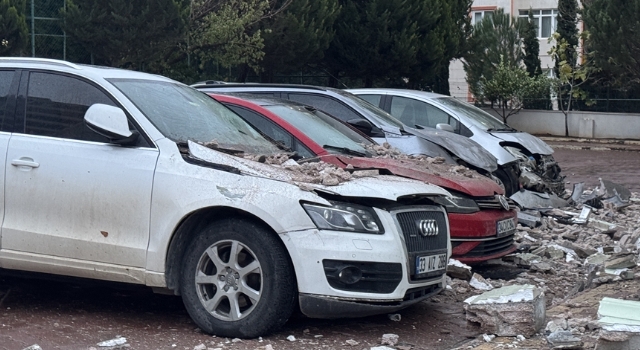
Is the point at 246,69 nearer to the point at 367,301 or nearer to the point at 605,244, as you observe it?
the point at 605,244

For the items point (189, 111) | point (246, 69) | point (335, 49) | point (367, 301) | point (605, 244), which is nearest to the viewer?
point (367, 301)

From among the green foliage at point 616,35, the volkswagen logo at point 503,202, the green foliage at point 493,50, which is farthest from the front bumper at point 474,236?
the green foliage at point 493,50

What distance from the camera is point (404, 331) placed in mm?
6113

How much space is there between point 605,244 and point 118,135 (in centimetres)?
652

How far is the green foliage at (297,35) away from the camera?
24578 mm

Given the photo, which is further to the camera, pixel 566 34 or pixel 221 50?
pixel 566 34

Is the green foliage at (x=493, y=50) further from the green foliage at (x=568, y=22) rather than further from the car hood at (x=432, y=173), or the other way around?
the car hood at (x=432, y=173)

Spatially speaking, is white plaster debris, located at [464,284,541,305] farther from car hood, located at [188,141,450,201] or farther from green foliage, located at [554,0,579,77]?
green foliage, located at [554,0,579,77]

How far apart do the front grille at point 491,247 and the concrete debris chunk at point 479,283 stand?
0.21 metres

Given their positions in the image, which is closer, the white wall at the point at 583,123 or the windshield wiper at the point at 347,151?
the windshield wiper at the point at 347,151

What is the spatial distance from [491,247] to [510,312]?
2.04 m

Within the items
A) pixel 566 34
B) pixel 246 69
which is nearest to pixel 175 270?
pixel 246 69

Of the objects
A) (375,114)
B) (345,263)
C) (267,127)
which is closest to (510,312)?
(345,263)

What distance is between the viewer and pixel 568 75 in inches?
1358
